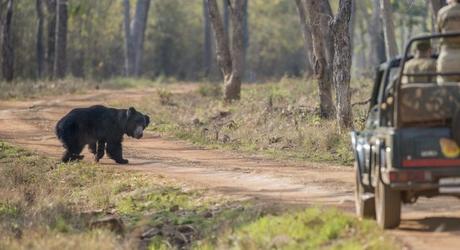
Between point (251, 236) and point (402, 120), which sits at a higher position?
point (402, 120)

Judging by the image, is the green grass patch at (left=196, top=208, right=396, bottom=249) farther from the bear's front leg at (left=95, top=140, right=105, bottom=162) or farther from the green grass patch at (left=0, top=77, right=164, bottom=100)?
the green grass patch at (left=0, top=77, right=164, bottom=100)

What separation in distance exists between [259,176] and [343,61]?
4707 millimetres

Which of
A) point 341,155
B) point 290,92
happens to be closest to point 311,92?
point 290,92

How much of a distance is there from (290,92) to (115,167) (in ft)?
46.7

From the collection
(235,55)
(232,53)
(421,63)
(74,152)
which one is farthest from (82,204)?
(232,53)

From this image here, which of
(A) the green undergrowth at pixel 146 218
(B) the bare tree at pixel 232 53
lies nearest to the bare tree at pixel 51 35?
(B) the bare tree at pixel 232 53

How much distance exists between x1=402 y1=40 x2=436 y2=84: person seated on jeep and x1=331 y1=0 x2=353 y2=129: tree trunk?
7532 millimetres

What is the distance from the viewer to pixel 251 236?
9617 millimetres

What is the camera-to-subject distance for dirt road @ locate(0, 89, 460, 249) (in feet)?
31.9

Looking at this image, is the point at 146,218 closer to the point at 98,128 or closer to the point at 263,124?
the point at 98,128

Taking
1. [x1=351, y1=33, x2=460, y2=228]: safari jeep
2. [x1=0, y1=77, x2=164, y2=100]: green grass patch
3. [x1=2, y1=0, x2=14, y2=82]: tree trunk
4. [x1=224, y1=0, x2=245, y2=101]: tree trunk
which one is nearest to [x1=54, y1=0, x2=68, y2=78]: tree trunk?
[x1=0, y1=77, x2=164, y2=100]: green grass patch

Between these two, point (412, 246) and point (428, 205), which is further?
point (428, 205)

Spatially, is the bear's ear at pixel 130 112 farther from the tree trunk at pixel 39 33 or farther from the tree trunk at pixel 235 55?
the tree trunk at pixel 39 33

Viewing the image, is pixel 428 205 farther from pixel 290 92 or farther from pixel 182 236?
pixel 290 92
